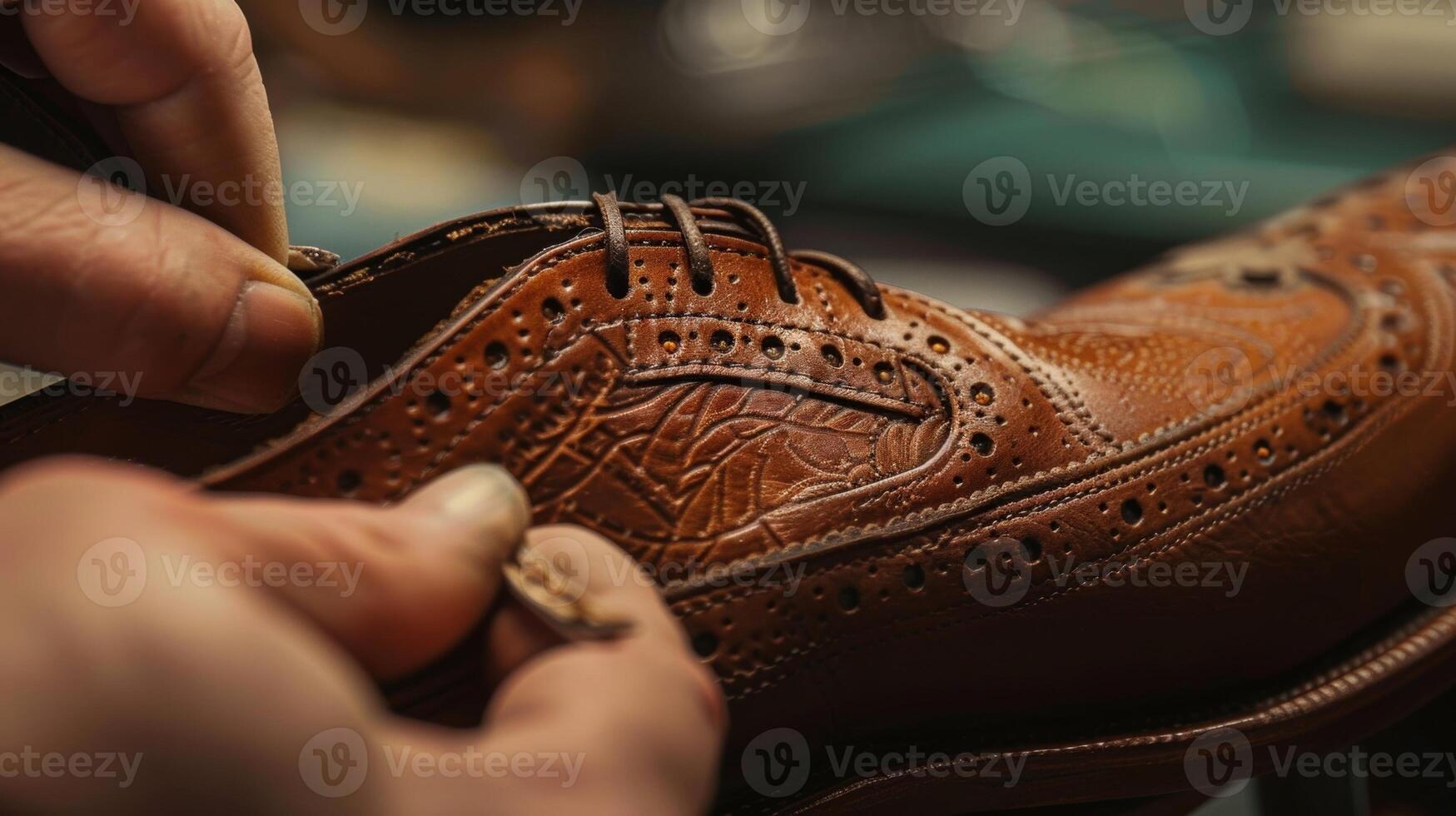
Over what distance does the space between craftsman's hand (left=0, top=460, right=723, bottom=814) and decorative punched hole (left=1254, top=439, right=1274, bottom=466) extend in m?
0.54

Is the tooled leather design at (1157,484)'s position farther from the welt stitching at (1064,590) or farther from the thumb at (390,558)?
the thumb at (390,558)

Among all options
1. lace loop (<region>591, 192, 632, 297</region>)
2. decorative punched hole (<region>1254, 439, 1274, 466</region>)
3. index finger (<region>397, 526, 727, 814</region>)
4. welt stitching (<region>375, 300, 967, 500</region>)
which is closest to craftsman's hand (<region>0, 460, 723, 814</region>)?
index finger (<region>397, 526, 727, 814</region>)

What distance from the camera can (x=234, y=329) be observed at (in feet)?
2.10

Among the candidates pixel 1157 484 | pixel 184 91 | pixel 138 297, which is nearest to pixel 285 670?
pixel 138 297

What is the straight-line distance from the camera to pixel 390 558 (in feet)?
1.34

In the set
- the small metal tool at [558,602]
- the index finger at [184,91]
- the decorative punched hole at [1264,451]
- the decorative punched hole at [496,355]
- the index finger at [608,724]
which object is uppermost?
the index finger at [184,91]

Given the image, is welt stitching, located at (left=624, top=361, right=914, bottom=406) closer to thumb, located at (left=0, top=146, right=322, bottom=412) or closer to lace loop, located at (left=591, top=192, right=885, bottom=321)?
lace loop, located at (left=591, top=192, right=885, bottom=321)

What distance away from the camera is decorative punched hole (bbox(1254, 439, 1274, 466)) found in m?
0.78

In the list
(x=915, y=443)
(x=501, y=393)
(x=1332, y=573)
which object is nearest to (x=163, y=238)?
(x=501, y=393)

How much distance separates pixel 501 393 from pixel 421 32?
2.05m

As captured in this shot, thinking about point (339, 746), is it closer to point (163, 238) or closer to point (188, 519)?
point (188, 519)

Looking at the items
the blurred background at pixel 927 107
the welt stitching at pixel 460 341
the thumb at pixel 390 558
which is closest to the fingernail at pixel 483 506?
the thumb at pixel 390 558

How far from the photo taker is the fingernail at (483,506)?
45 centimetres

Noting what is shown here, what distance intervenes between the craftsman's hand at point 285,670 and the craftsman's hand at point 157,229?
260 mm
